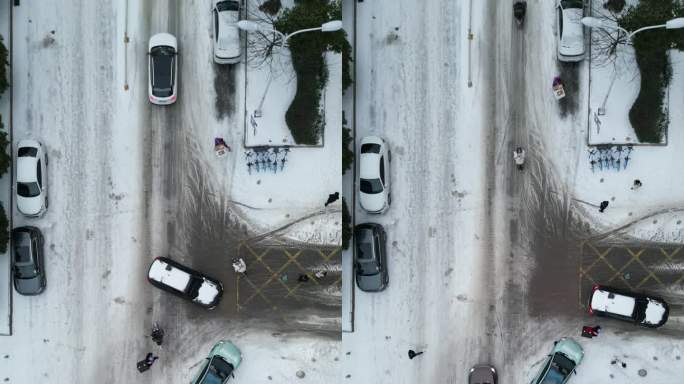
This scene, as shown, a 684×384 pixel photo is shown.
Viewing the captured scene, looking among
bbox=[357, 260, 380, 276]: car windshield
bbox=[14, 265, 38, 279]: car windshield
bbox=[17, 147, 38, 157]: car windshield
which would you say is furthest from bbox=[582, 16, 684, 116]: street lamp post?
bbox=[14, 265, 38, 279]: car windshield

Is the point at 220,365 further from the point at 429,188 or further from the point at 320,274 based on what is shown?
the point at 429,188

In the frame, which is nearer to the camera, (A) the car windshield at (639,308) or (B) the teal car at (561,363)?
(A) the car windshield at (639,308)

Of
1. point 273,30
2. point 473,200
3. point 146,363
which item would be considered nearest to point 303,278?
point 146,363

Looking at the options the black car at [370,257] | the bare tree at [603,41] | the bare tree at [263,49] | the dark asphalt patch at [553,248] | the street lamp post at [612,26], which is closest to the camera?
the street lamp post at [612,26]

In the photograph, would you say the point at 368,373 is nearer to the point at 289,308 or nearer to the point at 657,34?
the point at 289,308

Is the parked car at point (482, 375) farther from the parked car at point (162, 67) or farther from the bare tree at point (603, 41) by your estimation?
the parked car at point (162, 67)

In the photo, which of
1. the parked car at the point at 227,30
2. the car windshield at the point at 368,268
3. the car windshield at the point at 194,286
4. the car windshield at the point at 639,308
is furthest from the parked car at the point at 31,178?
the car windshield at the point at 639,308
